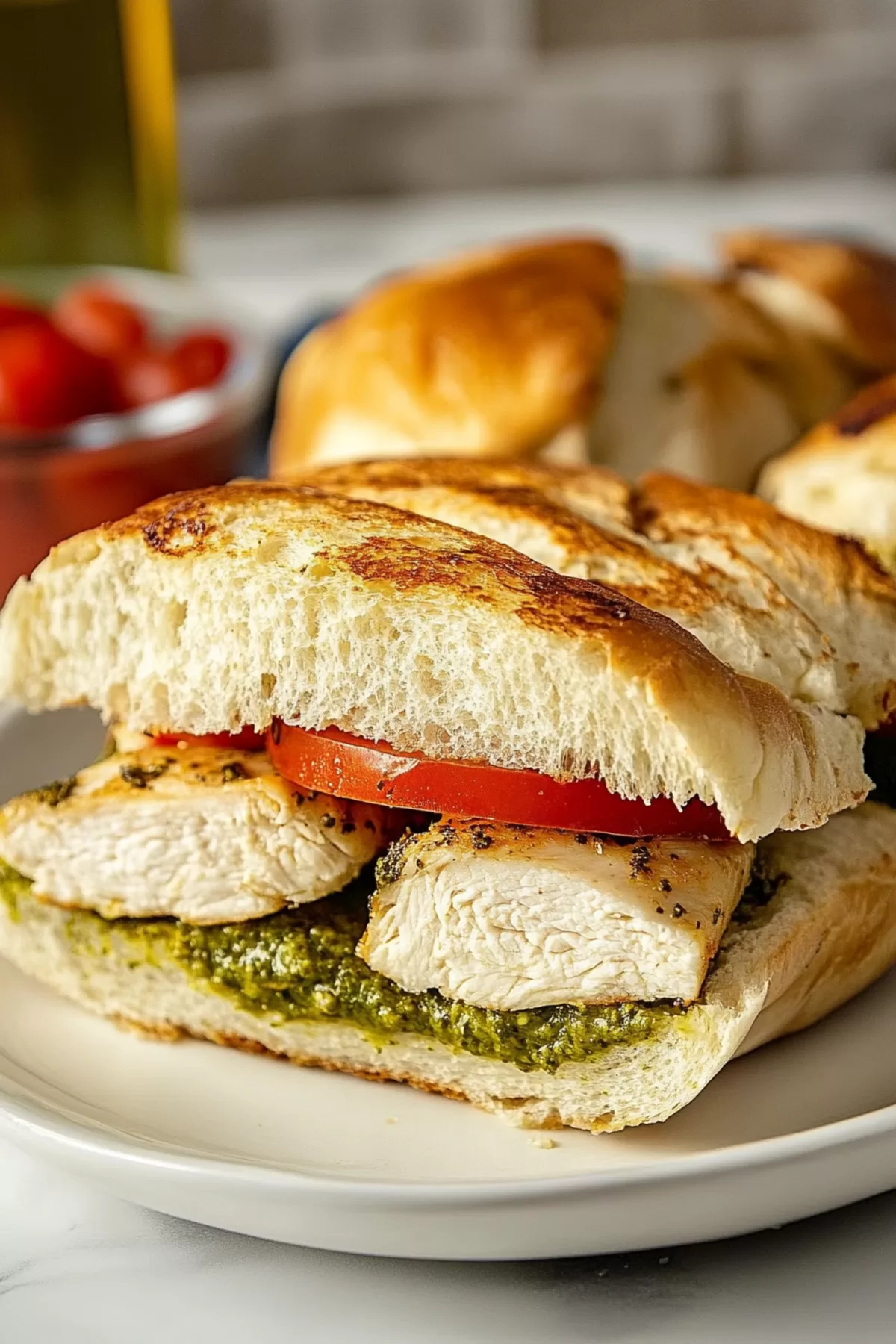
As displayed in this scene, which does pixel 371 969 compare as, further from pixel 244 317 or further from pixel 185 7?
pixel 185 7

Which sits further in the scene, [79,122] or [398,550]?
[79,122]

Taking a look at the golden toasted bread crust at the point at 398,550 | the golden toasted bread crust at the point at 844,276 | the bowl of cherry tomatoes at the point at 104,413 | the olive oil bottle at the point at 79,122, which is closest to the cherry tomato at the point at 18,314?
the bowl of cherry tomatoes at the point at 104,413

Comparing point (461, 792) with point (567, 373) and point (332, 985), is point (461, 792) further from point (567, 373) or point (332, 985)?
point (567, 373)

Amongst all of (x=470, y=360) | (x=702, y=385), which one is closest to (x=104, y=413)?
(x=470, y=360)

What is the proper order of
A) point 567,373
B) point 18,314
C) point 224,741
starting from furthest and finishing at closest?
1. point 18,314
2. point 567,373
3. point 224,741

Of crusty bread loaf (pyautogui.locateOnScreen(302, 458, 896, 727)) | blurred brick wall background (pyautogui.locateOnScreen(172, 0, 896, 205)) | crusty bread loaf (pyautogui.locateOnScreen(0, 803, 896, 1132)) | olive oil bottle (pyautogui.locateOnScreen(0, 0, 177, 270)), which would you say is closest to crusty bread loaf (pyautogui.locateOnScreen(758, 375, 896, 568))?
crusty bread loaf (pyautogui.locateOnScreen(302, 458, 896, 727))

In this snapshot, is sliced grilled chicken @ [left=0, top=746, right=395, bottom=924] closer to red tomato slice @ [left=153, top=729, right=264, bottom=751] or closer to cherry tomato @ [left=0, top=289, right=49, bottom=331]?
red tomato slice @ [left=153, top=729, right=264, bottom=751]

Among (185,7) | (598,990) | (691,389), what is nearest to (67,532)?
(691,389)
